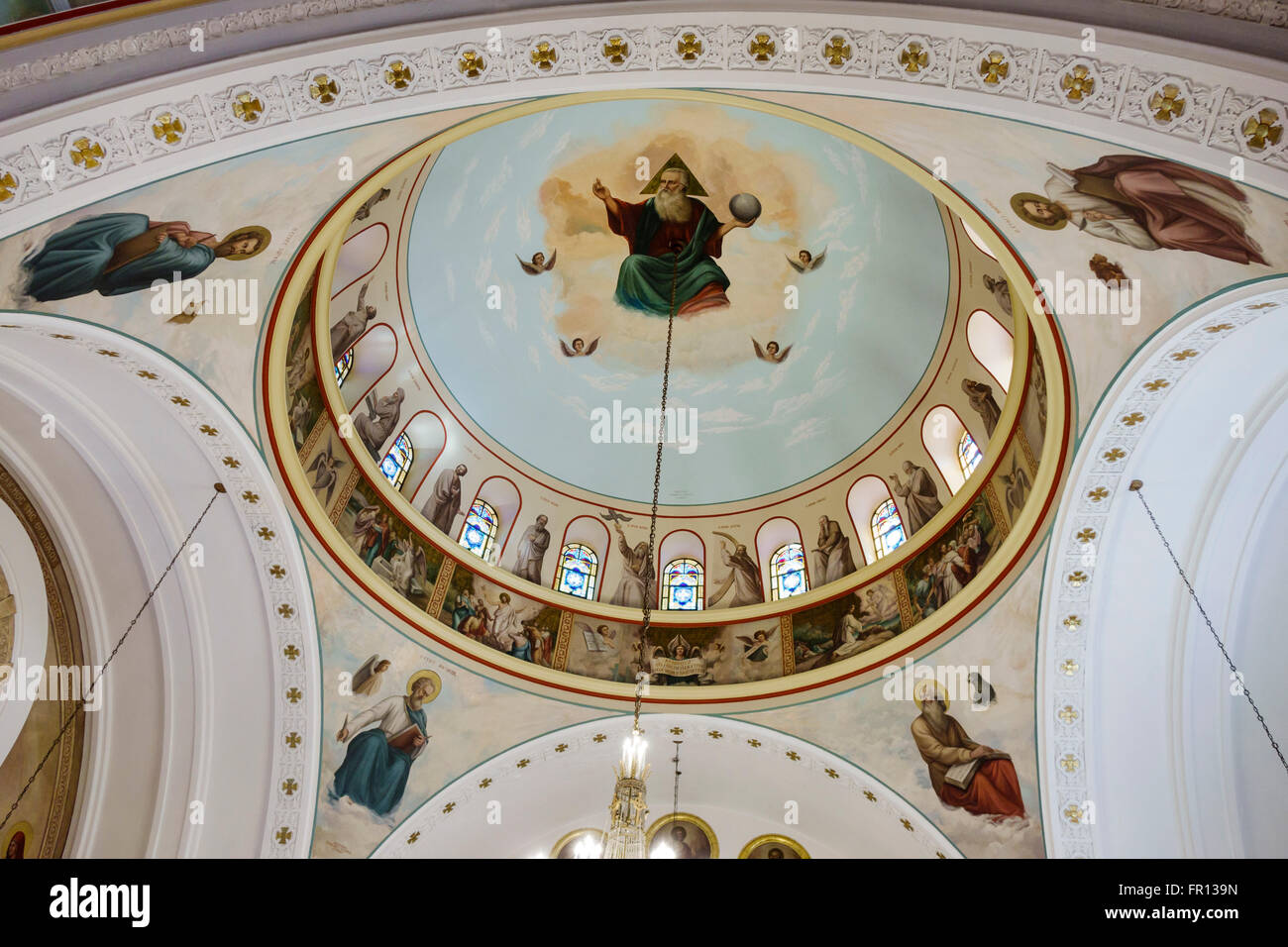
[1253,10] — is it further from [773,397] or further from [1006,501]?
[773,397]

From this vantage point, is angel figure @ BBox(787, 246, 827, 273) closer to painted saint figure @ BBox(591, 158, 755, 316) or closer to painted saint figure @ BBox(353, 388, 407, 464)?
painted saint figure @ BBox(591, 158, 755, 316)

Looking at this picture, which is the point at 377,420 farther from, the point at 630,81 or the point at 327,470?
the point at 630,81

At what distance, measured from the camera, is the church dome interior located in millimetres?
6320

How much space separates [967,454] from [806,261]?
3.82m

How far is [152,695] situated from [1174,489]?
40.3ft

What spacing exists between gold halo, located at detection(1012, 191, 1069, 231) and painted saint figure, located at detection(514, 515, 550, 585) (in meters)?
8.89

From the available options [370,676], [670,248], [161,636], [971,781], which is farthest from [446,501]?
[971,781]

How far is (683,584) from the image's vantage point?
15.1 meters

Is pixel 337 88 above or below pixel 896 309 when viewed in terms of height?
below

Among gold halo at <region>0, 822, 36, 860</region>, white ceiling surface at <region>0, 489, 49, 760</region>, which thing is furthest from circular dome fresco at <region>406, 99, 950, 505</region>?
gold halo at <region>0, 822, 36, 860</region>

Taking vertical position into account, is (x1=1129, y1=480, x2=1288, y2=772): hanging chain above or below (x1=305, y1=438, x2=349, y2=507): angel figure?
below

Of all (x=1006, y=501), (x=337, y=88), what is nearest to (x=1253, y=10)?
(x=337, y=88)

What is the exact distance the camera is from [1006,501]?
1146 cm

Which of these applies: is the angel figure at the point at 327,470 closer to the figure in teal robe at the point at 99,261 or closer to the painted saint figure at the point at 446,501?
the painted saint figure at the point at 446,501
